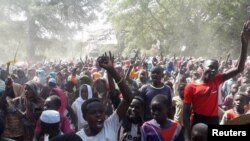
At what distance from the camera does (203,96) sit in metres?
5.21

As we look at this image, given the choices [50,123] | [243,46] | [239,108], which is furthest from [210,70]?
[50,123]

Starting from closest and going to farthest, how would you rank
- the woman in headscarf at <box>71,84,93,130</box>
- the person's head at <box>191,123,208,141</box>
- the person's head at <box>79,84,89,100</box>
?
the person's head at <box>191,123,208,141</box> → the woman in headscarf at <box>71,84,93,130</box> → the person's head at <box>79,84,89,100</box>

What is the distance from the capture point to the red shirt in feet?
17.1

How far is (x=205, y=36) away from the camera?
114 feet

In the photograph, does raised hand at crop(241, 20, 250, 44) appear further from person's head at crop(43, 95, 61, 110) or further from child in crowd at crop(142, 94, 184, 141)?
person's head at crop(43, 95, 61, 110)

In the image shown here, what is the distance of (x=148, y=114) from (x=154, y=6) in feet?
99.2

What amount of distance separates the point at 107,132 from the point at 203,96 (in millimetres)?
1696

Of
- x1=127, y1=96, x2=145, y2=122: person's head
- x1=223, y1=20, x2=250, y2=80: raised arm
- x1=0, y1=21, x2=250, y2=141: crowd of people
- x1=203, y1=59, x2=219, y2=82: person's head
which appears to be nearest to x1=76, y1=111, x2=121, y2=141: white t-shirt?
x1=0, y1=21, x2=250, y2=141: crowd of people

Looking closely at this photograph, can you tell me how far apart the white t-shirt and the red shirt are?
1472 mm

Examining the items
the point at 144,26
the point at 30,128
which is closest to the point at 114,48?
the point at 144,26

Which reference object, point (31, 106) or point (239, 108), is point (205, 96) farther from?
point (31, 106)

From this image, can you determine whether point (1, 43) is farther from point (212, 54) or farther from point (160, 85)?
point (160, 85)

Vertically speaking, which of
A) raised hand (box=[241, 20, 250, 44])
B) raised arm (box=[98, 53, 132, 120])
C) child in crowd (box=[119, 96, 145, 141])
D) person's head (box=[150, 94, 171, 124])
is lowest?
child in crowd (box=[119, 96, 145, 141])

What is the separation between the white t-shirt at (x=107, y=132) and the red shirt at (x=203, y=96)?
1472 millimetres
